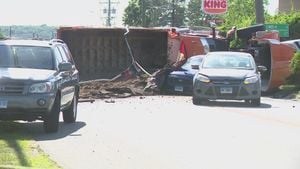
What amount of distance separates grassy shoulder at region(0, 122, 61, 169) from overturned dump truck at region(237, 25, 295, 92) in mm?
14702

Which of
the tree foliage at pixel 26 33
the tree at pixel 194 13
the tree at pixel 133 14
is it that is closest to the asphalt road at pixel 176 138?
the tree foliage at pixel 26 33

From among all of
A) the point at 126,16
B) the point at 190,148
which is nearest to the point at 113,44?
the point at 190,148

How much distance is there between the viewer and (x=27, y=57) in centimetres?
1411

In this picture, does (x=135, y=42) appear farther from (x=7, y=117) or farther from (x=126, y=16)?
(x=126, y=16)

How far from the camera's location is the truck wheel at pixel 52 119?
517 inches

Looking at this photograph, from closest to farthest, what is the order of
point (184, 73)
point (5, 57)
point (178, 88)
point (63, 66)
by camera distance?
1. point (63, 66)
2. point (5, 57)
3. point (178, 88)
4. point (184, 73)

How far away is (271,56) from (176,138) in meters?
13.9

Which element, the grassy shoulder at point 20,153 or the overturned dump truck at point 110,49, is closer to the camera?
the grassy shoulder at point 20,153

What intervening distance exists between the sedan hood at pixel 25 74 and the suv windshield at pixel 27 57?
1.03 ft

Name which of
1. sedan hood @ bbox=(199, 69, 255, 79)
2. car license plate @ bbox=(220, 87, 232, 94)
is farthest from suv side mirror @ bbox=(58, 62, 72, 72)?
sedan hood @ bbox=(199, 69, 255, 79)

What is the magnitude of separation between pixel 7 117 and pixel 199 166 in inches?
184

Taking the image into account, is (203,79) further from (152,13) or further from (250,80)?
(152,13)

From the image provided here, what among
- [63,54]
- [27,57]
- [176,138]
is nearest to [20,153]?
[176,138]

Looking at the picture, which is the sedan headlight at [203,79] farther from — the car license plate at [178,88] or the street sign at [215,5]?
the street sign at [215,5]
